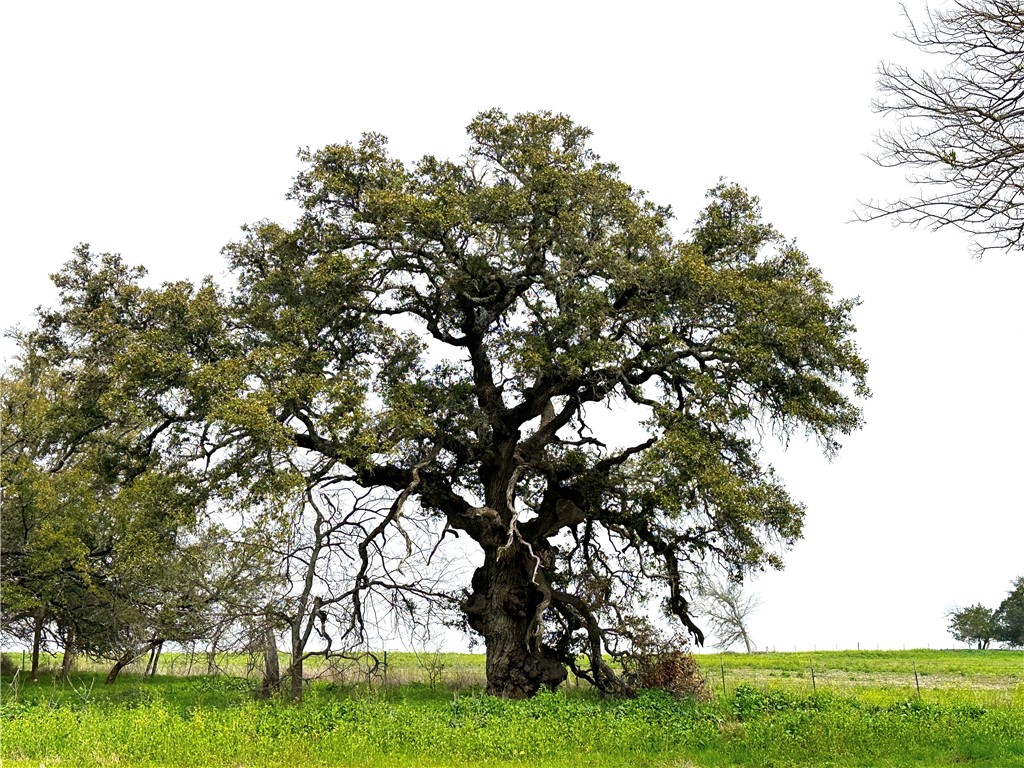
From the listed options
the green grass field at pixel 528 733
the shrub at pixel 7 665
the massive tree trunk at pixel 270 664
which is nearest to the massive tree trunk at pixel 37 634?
the shrub at pixel 7 665

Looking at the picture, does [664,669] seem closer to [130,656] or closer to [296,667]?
[296,667]

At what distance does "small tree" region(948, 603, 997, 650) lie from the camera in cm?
6025

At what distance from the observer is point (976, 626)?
60781 mm

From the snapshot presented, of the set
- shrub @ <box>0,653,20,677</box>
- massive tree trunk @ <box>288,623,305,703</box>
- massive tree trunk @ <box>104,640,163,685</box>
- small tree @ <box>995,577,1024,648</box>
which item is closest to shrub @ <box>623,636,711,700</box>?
massive tree trunk @ <box>288,623,305,703</box>

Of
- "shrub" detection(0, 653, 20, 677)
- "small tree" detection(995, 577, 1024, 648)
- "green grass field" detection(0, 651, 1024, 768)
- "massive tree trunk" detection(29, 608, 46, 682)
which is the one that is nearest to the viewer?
"green grass field" detection(0, 651, 1024, 768)

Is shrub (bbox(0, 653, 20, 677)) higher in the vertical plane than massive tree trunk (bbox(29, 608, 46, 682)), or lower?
lower

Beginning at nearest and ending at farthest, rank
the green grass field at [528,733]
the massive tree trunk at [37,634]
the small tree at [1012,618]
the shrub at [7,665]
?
the green grass field at [528,733] < the massive tree trunk at [37,634] < the shrub at [7,665] < the small tree at [1012,618]

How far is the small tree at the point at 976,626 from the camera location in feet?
198

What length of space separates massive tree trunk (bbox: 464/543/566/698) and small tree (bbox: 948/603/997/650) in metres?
49.4

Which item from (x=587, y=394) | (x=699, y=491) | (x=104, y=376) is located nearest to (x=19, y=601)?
(x=104, y=376)

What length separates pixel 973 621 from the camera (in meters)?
60.9

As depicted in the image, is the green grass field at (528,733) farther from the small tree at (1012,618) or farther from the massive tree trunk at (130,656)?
the small tree at (1012,618)

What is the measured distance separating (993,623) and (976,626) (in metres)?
→ 1.12

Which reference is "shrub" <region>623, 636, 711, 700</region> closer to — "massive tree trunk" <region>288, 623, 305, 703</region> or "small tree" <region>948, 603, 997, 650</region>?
"massive tree trunk" <region>288, 623, 305, 703</region>
